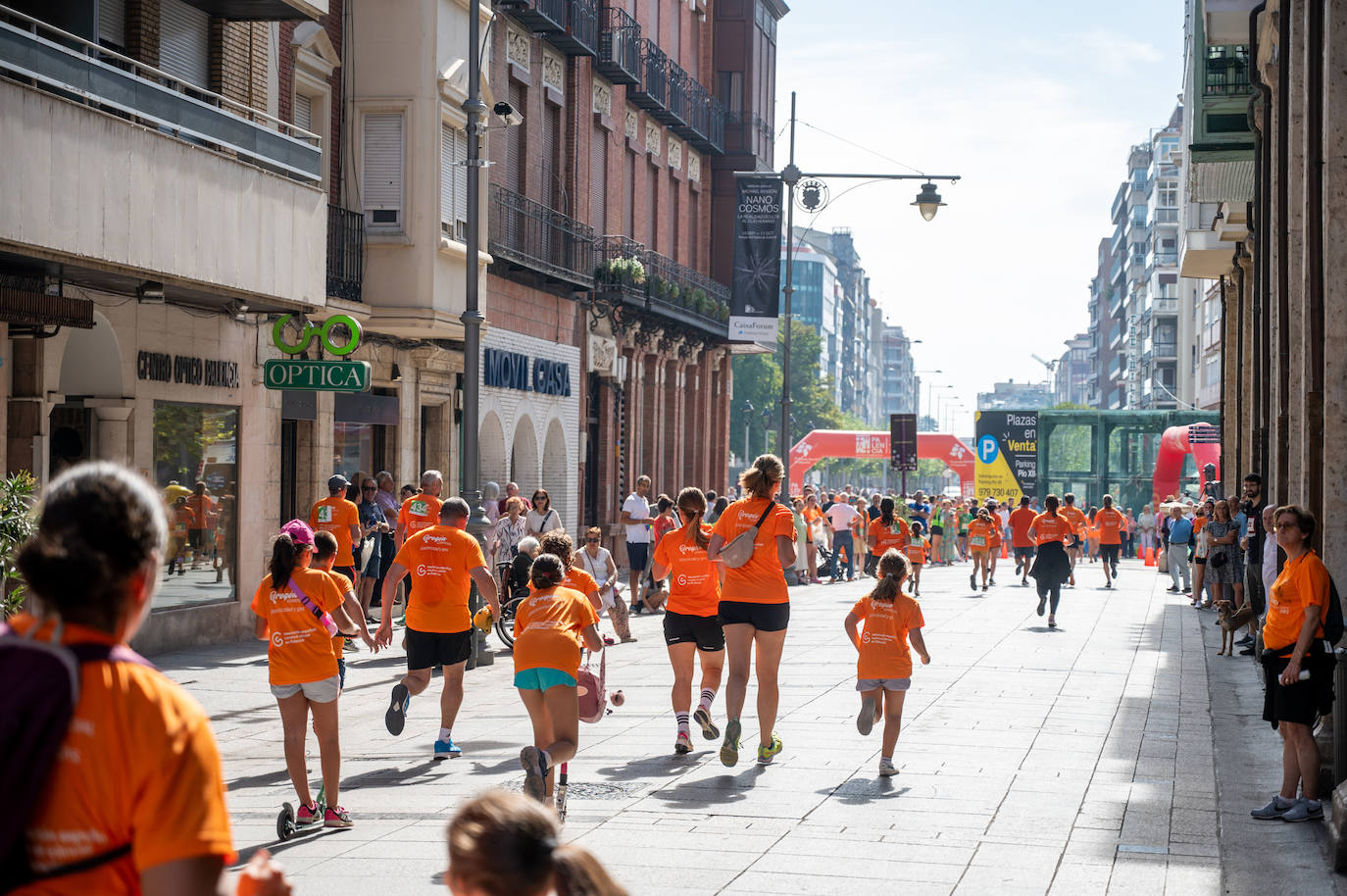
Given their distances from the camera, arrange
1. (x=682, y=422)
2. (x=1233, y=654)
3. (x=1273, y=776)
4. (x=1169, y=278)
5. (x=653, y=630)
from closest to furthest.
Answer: (x=1273, y=776) → (x=1233, y=654) → (x=653, y=630) → (x=682, y=422) → (x=1169, y=278)

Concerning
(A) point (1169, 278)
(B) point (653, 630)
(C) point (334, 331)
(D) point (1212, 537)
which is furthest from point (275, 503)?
(A) point (1169, 278)

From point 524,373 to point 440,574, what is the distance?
18638 mm

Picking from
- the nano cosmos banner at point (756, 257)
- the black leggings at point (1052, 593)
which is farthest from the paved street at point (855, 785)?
the nano cosmos banner at point (756, 257)

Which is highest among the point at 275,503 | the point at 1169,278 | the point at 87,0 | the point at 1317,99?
the point at 1169,278

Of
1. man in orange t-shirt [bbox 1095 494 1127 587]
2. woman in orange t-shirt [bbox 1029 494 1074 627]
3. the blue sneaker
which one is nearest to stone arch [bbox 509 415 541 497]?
woman in orange t-shirt [bbox 1029 494 1074 627]

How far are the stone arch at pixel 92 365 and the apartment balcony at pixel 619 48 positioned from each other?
17.5 meters

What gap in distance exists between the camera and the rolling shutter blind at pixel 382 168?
881 inches

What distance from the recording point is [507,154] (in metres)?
28.6

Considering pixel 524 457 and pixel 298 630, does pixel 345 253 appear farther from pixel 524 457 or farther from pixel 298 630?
pixel 298 630

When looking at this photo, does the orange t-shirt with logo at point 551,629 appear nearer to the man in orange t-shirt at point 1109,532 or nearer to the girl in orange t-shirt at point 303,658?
the girl in orange t-shirt at point 303,658

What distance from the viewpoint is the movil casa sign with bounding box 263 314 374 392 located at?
18531mm

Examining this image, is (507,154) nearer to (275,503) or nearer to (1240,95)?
(275,503)

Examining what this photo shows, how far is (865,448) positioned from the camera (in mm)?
57781

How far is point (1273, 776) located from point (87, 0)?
12.0 m
